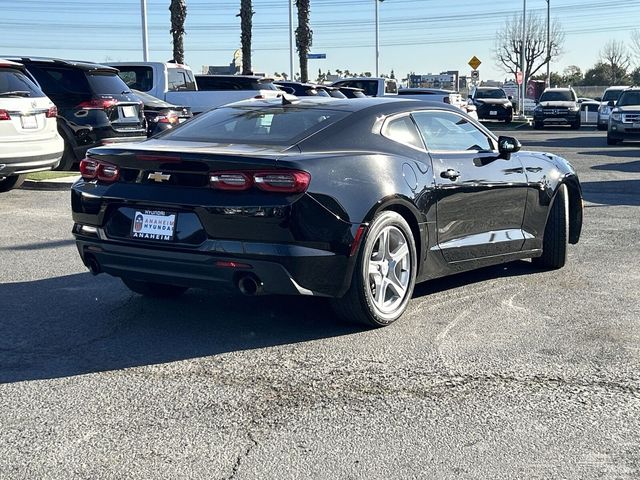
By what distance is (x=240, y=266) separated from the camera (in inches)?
207

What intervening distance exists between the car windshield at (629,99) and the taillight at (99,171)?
918 inches

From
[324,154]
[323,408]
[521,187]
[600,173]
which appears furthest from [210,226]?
[600,173]

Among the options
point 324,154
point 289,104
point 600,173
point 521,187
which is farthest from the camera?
point 600,173

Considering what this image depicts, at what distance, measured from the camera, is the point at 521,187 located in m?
7.26

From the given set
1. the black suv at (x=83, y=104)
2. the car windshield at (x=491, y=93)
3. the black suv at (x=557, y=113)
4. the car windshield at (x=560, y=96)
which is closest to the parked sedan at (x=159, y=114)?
the black suv at (x=83, y=104)

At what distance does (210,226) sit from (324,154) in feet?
2.77

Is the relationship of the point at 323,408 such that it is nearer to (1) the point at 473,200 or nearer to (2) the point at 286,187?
(2) the point at 286,187

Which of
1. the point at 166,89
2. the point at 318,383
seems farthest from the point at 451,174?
the point at 166,89

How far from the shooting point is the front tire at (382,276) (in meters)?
5.61

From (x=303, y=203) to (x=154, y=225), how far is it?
94 centimetres

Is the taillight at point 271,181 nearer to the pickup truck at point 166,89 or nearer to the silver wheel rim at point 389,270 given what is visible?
the silver wheel rim at point 389,270

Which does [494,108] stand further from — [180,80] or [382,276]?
[382,276]

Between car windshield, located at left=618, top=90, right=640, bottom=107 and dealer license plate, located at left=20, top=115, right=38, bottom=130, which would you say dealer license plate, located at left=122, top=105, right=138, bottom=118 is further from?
car windshield, located at left=618, top=90, right=640, bottom=107

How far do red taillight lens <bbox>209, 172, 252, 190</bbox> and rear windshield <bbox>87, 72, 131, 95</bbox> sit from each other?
9580 millimetres
